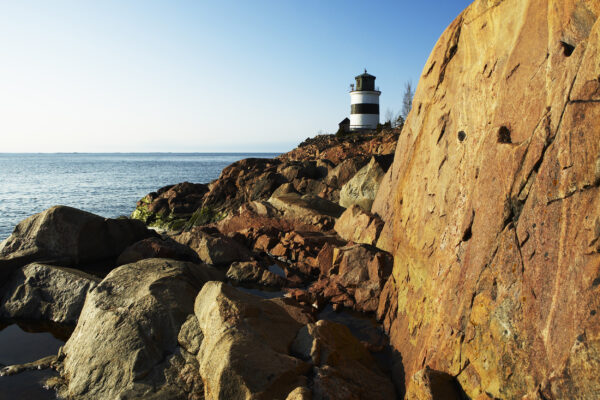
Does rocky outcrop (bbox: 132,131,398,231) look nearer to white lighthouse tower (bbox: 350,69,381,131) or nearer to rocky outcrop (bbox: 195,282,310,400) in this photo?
rocky outcrop (bbox: 195,282,310,400)

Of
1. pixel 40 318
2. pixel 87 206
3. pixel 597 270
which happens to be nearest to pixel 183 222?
pixel 40 318

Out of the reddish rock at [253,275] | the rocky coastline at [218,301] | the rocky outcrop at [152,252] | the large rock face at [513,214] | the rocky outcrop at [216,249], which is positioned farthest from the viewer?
the rocky outcrop at [216,249]

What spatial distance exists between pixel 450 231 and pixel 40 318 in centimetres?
943

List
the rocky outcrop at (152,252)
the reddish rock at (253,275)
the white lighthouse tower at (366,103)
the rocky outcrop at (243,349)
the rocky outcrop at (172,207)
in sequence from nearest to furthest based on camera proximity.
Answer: the rocky outcrop at (243,349) → the reddish rock at (253,275) → the rocky outcrop at (152,252) → the rocky outcrop at (172,207) → the white lighthouse tower at (366,103)

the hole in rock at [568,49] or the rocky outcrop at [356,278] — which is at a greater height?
the hole in rock at [568,49]

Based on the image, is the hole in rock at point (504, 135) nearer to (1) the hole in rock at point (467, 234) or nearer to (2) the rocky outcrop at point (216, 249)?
(1) the hole in rock at point (467, 234)

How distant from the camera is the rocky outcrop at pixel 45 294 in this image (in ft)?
31.6

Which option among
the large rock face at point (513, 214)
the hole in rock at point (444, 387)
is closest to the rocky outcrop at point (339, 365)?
the large rock face at point (513, 214)

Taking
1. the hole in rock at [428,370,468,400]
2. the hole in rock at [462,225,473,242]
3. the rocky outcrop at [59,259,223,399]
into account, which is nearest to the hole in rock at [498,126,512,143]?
the hole in rock at [462,225,473,242]

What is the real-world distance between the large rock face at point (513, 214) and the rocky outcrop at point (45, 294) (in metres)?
7.33

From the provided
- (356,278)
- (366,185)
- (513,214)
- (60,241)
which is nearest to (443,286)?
(513,214)

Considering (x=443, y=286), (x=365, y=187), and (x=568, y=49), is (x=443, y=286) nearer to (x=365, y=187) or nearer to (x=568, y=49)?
Result: (x=568, y=49)

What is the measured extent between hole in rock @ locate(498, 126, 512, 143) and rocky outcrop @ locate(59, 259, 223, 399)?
5548 millimetres

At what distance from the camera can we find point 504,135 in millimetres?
5113
